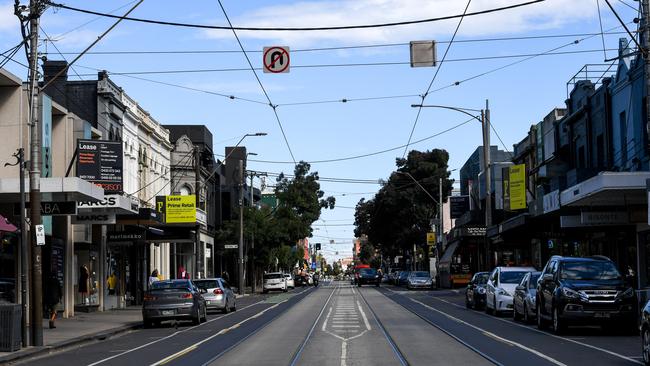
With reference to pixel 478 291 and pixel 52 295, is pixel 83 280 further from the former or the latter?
pixel 478 291

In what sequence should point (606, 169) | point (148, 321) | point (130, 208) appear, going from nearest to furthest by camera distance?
point (148, 321)
point (130, 208)
point (606, 169)

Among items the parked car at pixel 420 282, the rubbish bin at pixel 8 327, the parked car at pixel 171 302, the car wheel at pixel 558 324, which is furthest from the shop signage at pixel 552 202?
the parked car at pixel 420 282

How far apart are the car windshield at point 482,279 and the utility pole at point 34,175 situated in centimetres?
1961

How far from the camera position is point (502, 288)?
33.1m

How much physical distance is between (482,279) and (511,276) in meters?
4.45

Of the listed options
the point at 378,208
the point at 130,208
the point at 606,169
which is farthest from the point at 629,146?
the point at 378,208

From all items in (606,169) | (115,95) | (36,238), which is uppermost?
(115,95)

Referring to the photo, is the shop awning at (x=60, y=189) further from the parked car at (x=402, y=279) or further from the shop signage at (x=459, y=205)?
the parked car at (x=402, y=279)

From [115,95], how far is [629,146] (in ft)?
75.2

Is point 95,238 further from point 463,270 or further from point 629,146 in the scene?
point 463,270

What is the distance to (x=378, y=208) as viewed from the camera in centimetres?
10212

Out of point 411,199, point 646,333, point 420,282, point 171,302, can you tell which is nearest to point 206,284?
point 171,302

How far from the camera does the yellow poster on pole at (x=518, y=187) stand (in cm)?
5300

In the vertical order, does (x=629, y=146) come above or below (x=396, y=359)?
above
